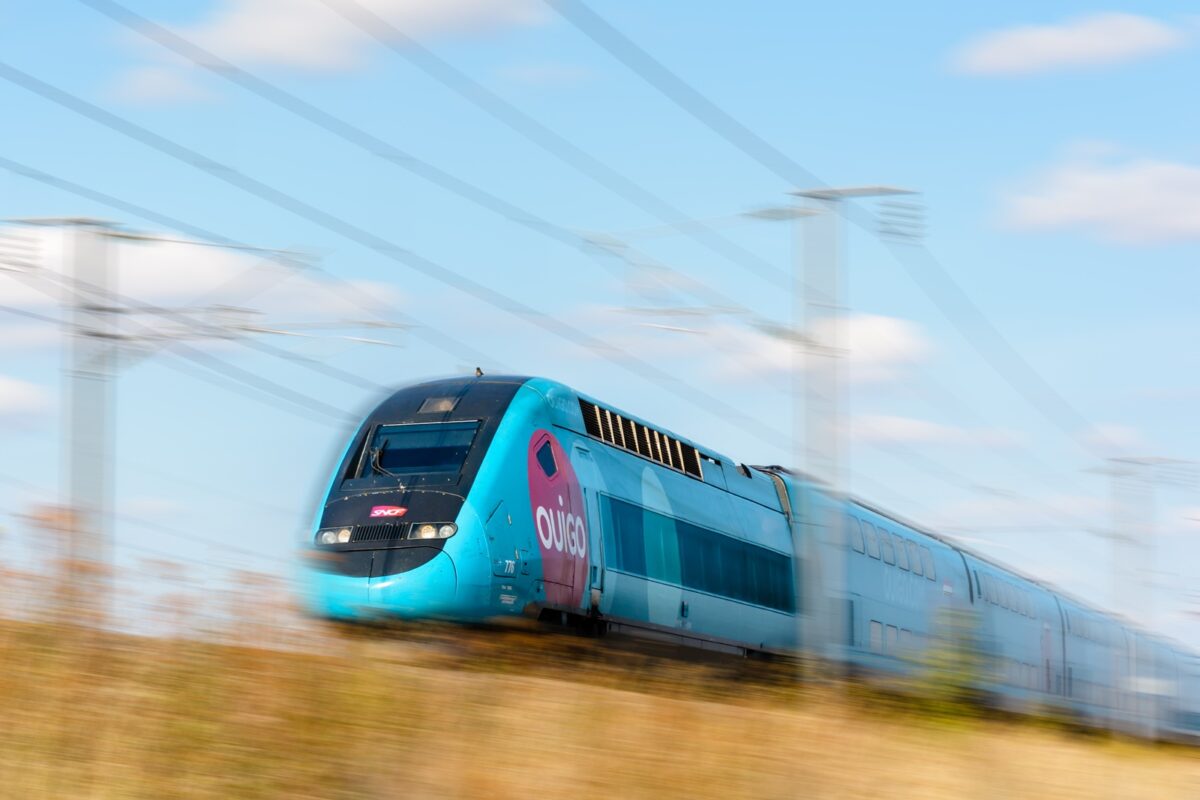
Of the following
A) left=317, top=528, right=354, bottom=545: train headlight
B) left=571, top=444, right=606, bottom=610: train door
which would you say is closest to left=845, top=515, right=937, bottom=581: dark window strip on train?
left=571, top=444, right=606, bottom=610: train door

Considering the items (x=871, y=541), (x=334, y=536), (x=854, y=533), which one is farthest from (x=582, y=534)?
(x=871, y=541)

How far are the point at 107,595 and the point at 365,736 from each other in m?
1.73

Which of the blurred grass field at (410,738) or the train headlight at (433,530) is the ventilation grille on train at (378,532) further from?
the blurred grass field at (410,738)

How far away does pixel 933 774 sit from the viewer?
9.09 m

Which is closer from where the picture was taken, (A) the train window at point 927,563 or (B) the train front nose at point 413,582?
(B) the train front nose at point 413,582

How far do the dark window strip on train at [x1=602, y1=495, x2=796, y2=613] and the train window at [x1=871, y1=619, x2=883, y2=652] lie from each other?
3.25 meters

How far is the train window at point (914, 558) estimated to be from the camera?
29.5m

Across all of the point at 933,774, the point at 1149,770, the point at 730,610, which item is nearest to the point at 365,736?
the point at 933,774

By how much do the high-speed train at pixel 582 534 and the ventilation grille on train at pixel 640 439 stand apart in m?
0.04

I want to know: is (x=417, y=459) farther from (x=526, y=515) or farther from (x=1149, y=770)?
(x=1149, y=770)

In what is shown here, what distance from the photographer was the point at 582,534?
56.3ft

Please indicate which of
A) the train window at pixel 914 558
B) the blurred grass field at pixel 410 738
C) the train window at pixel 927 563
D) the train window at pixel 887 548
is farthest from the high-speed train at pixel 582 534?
the train window at pixel 927 563

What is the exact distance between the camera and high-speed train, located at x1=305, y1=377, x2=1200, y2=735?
591 inches

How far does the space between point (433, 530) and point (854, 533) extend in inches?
490
